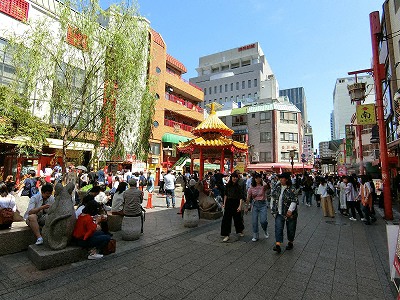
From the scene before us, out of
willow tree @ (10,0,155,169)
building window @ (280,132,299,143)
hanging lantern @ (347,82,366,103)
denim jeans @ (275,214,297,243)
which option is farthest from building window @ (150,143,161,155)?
building window @ (280,132,299,143)

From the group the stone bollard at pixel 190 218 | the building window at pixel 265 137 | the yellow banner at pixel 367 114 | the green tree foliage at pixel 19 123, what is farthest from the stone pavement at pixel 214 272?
the building window at pixel 265 137

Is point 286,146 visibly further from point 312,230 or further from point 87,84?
point 87,84

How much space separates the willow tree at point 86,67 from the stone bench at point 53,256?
157 inches

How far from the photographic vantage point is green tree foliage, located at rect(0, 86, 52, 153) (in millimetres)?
8478

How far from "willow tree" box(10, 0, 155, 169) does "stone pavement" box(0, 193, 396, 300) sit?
4476 mm

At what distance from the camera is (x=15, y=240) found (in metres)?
4.88

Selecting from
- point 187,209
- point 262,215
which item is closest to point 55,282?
point 187,209

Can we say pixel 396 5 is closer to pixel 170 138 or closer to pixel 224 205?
pixel 224 205

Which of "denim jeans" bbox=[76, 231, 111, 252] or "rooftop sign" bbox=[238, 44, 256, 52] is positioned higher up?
"rooftop sign" bbox=[238, 44, 256, 52]

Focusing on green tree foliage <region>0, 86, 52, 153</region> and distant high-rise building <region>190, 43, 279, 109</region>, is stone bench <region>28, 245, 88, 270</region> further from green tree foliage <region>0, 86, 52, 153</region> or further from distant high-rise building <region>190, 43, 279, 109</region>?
distant high-rise building <region>190, 43, 279, 109</region>

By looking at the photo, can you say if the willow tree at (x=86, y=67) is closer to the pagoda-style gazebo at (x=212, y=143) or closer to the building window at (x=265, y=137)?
the pagoda-style gazebo at (x=212, y=143)

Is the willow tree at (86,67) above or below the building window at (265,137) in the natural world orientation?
below

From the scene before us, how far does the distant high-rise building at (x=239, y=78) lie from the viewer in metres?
58.1

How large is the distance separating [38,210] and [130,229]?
2150 millimetres
